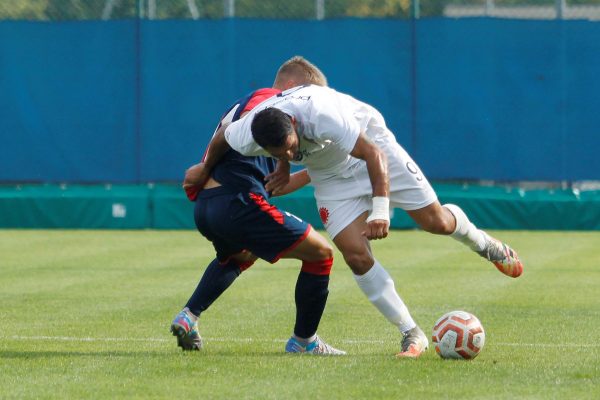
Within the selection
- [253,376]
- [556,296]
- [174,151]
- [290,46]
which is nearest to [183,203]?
[174,151]

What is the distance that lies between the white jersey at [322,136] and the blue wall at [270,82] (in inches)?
437

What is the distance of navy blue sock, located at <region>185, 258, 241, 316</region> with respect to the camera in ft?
25.5

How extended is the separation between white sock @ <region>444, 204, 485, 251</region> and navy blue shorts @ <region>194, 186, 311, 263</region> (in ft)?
4.47

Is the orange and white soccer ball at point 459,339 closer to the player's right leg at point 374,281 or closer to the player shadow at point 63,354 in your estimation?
the player's right leg at point 374,281

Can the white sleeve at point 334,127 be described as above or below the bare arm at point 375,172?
above

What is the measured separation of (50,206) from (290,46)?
434 cm

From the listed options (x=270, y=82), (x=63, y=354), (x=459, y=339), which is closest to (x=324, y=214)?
(x=459, y=339)

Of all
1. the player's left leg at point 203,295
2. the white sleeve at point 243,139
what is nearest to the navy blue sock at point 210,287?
the player's left leg at point 203,295

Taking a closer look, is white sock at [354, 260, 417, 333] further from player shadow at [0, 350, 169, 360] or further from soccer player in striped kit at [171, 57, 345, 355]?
player shadow at [0, 350, 169, 360]

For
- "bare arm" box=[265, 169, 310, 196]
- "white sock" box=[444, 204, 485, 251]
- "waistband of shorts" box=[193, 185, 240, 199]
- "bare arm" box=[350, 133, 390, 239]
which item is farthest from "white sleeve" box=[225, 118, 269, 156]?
"white sock" box=[444, 204, 485, 251]

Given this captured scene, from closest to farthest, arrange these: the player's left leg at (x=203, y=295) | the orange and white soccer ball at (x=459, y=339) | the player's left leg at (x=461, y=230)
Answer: the orange and white soccer ball at (x=459, y=339), the player's left leg at (x=203, y=295), the player's left leg at (x=461, y=230)

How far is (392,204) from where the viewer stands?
26.5ft

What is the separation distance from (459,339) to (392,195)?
1.23 metres

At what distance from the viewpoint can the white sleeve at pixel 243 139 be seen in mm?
7027
